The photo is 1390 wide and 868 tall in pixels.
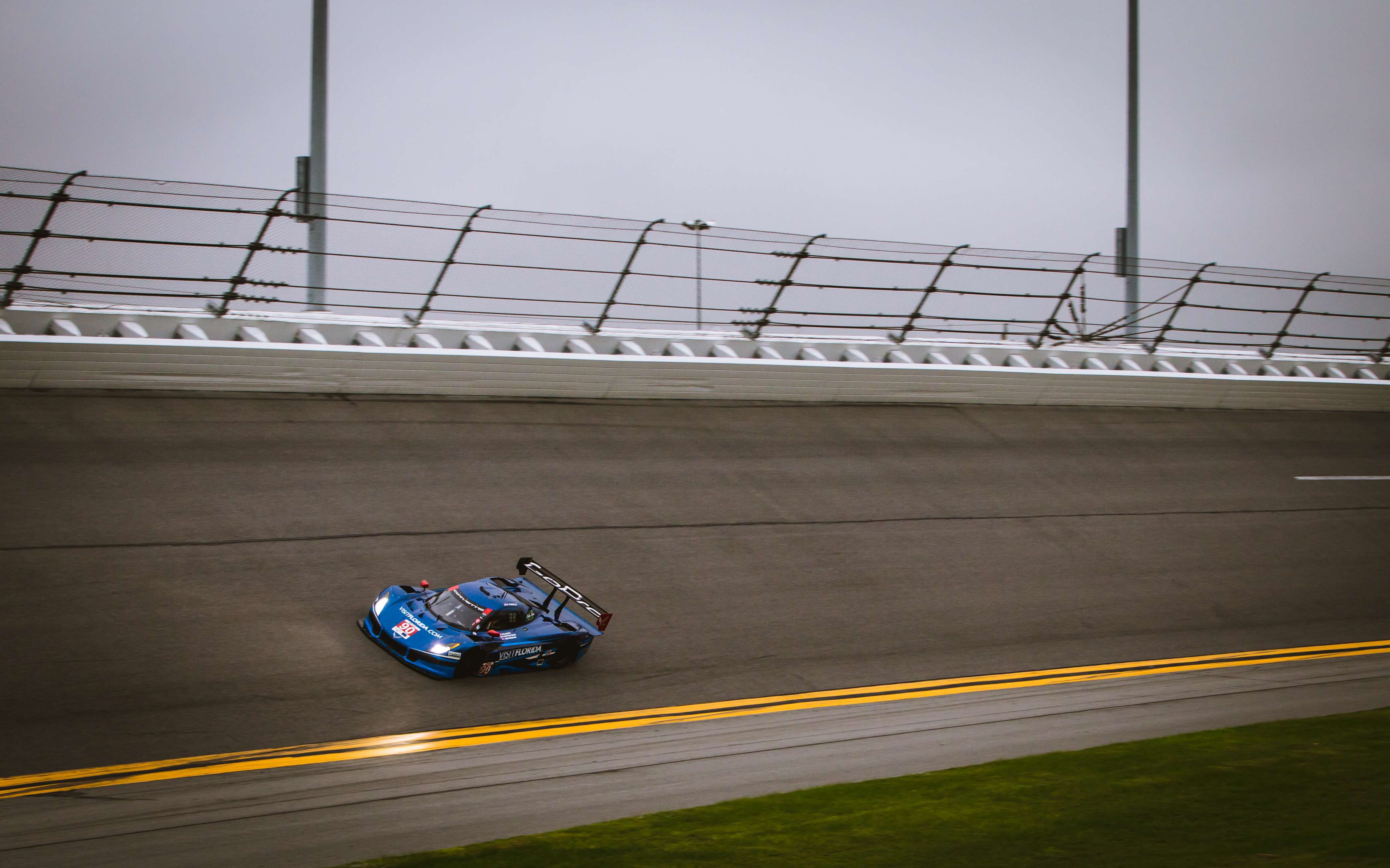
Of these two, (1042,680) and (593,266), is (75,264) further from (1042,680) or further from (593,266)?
(1042,680)

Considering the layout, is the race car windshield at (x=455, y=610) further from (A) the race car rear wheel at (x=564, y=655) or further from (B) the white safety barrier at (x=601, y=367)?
(B) the white safety barrier at (x=601, y=367)

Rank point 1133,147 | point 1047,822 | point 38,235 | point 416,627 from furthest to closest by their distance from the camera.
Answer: point 1133,147
point 38,235
point 416,627
point 1047,822

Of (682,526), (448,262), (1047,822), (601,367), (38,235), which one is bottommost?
(682,526)

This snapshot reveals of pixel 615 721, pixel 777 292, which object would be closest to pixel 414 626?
pixel 615 721

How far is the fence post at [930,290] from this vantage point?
19.5 metres

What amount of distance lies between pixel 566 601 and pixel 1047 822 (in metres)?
4.71

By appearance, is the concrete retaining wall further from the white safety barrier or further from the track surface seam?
the track surface seam

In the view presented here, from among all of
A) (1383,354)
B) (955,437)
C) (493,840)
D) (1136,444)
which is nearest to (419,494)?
(493,840)

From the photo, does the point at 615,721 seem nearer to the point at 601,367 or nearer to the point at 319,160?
the point at 601,367

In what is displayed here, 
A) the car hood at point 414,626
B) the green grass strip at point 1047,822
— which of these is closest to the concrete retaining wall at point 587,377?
the car hood at point 414,626

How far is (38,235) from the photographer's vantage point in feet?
44.4

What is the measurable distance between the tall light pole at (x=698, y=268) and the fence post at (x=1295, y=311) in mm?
13090

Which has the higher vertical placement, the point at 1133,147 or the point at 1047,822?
the point at 1133,147

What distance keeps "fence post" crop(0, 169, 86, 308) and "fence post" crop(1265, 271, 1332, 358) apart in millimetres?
21940
